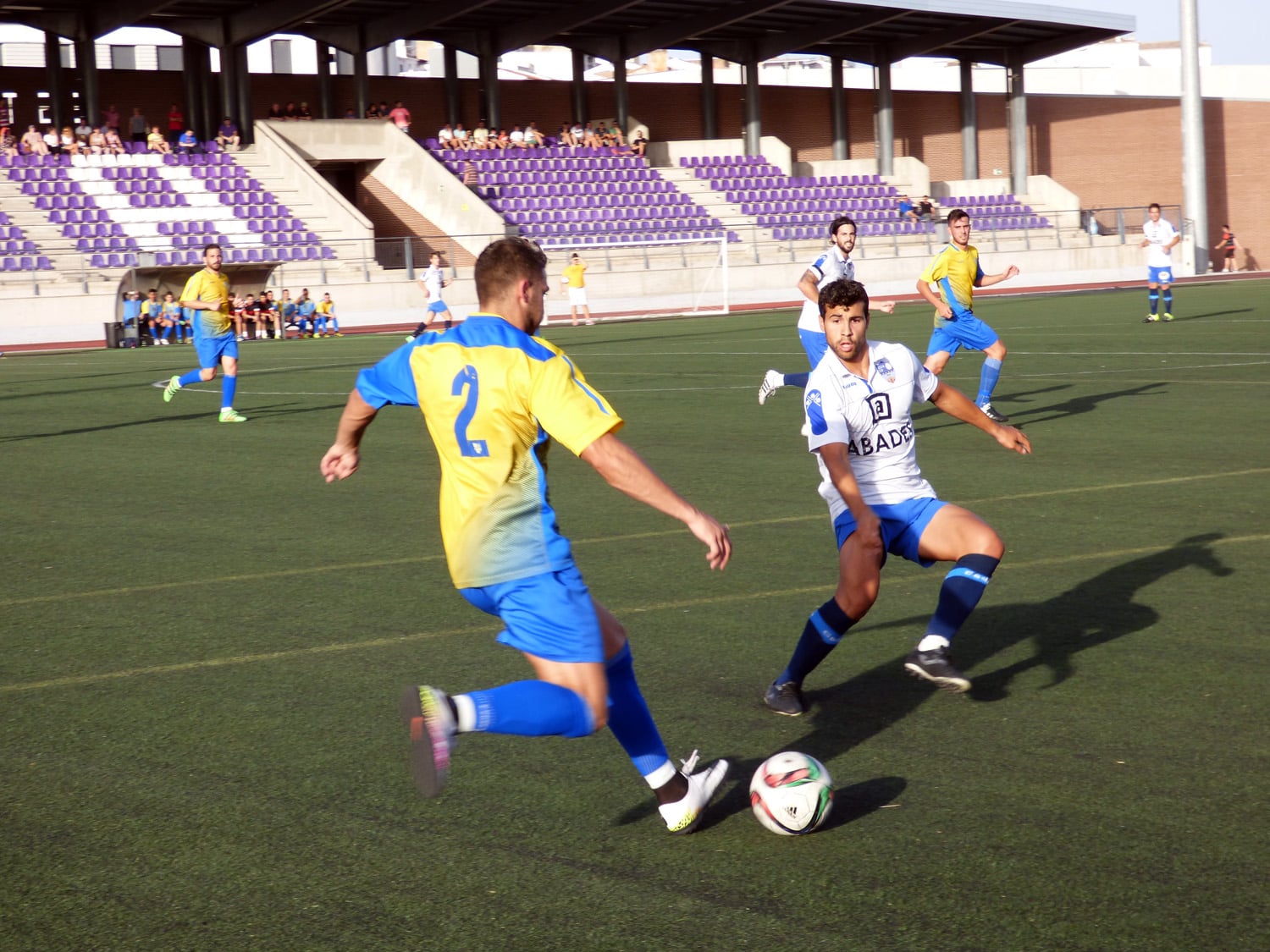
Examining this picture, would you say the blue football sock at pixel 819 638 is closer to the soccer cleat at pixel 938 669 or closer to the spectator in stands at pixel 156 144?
the soccer cleat at pixel 938 669

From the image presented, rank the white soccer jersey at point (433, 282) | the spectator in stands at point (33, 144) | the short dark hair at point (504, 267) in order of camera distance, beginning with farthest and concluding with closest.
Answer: the spectator in stands at point (33, 144) < the white soccer jersey at point (433, 282) < the short dark hair at point (504, 267)

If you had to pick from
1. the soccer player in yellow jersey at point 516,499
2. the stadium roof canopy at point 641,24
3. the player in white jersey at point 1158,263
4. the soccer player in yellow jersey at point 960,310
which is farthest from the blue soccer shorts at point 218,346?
the stadium roof canopy at point 641,24

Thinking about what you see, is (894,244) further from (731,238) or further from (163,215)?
(163,215)

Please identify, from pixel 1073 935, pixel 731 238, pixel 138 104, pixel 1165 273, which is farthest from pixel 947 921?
pixel 138 104

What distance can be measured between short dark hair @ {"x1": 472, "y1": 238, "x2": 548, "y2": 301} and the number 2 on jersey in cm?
22

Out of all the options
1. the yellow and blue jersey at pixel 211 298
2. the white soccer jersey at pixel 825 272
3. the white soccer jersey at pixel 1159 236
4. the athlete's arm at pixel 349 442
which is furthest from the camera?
the white soccer jersey at pixel 1159 236

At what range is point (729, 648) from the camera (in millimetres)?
6262

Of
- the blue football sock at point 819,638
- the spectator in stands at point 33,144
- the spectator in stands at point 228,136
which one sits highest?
the spectator in stands at point 228,136

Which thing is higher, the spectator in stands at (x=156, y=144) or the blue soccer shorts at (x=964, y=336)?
the spectator in stands at (x=156, y=144)

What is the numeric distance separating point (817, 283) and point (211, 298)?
6633 millimetres

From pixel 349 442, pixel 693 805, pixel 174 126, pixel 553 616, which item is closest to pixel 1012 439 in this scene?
pixel 693 805

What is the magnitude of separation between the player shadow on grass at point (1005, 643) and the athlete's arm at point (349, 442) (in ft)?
5.76

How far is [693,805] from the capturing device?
4.23 meters

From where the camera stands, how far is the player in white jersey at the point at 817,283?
12398mm
